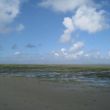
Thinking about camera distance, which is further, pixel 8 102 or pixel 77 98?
pixel 77 98

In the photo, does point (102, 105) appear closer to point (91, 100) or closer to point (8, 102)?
point (91, 100)

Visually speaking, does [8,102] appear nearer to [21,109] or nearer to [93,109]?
[21,109]

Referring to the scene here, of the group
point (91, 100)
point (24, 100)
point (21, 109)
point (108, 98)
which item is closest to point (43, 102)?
point (24, 100)

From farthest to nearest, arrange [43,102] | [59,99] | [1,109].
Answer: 1. [59,99]
2. [43,102]
3. [1,109]

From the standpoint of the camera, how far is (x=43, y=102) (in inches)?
587

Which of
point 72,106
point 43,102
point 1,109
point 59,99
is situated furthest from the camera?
point 59,99

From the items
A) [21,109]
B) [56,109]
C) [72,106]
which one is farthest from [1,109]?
[72,106]

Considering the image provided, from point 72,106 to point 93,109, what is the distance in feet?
4.47

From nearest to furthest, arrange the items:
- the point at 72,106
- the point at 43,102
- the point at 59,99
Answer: the point at 72,106
the point at 43,102
the point at 59,99

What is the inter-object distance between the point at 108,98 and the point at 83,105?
3.58 m

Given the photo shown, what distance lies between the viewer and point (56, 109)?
12.9 metres

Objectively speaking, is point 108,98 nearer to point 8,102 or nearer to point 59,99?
point 59,99

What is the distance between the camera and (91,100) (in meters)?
15.8

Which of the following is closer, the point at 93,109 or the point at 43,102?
the point at 93,109
